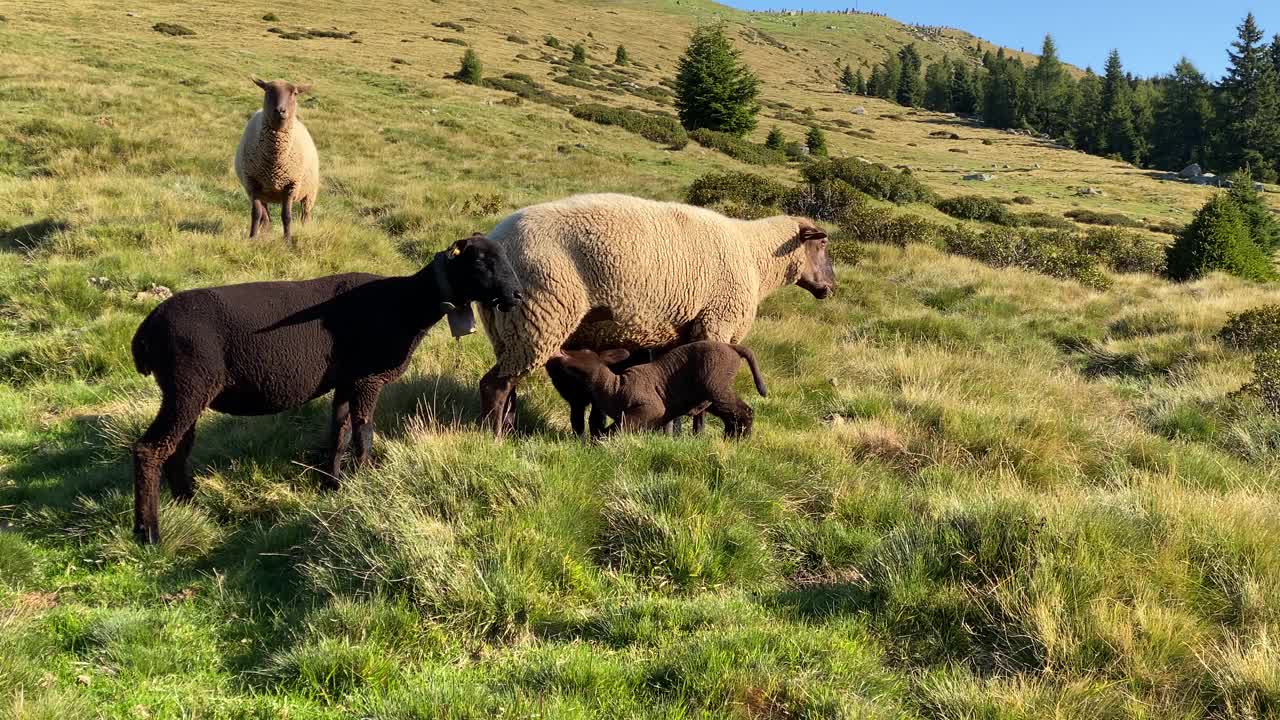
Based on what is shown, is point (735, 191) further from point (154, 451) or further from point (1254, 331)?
point (154, 451)

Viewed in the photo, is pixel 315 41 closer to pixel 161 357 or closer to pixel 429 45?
pixel 429 45

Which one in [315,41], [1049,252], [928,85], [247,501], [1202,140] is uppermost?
[928,85]

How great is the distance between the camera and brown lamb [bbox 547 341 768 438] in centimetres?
570

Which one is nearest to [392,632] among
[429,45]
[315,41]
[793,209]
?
[793,209]

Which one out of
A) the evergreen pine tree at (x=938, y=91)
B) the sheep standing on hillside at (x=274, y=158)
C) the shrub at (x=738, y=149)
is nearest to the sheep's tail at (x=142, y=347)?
the sheep standing on hillside at (x=274, y=158)

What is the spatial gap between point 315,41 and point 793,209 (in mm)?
43716

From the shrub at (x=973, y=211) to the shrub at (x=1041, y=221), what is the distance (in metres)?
0.57

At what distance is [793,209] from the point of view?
19719mm

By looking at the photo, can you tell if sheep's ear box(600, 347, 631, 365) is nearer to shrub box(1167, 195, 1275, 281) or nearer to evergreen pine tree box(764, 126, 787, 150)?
shrub box(1167, 195, 1275, 281)

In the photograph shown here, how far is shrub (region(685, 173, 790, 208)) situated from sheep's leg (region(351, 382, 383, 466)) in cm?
1462

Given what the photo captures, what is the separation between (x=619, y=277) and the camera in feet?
18.7

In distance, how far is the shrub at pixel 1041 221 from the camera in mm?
30078

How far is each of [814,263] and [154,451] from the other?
5.92m

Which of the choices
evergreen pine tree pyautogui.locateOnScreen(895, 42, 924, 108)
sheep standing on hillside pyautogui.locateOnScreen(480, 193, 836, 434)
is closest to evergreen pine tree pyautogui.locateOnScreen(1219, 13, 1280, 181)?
evergreen pine tree pyautogui.locateOnScreen(895, 42, 924, 108)
